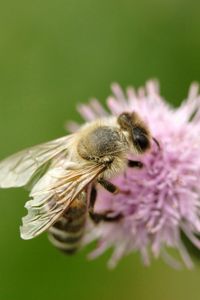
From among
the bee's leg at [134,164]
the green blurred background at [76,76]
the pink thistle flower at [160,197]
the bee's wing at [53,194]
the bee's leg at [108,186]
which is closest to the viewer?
the bee's wing at [53,194]

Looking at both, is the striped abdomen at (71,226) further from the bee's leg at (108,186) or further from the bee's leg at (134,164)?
the bee's leg at (134,164)

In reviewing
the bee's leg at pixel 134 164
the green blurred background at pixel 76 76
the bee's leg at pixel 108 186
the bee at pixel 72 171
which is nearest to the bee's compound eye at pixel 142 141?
the bee at pixel 72 171

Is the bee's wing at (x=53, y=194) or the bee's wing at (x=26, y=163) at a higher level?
the bee's wing at (x=26, y=163)

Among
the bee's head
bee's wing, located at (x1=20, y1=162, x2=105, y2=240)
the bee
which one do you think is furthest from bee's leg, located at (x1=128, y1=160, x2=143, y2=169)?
bee's wing, located at (x1=20, y1=162, x2=105, y2=240)

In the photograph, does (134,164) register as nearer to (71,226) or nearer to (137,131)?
(137,131)

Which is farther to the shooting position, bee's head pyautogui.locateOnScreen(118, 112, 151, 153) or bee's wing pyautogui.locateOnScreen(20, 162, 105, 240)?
bee's head pyautogui.locateOnScreen(118, 112, 151, 153)

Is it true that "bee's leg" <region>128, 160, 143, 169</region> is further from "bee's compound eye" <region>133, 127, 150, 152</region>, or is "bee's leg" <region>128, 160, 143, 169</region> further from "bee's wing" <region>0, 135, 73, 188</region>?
"bee's wing" <region>0, 135, 73, 188</region>

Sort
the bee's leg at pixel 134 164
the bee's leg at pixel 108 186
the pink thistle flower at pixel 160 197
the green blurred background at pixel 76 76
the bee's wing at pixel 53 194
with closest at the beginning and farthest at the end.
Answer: the bee's wing at pixel 53 194
the bee's leg at pixel 108 186
the bee's leg at pixel 134 164
the pink thistle flower at pixel 160 197
the green blurred background at pixel 76 76

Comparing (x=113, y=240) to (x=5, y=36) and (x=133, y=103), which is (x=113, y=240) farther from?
(x=5, y=36)

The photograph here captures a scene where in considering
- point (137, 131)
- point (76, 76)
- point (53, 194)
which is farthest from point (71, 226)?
point (76, 76)
